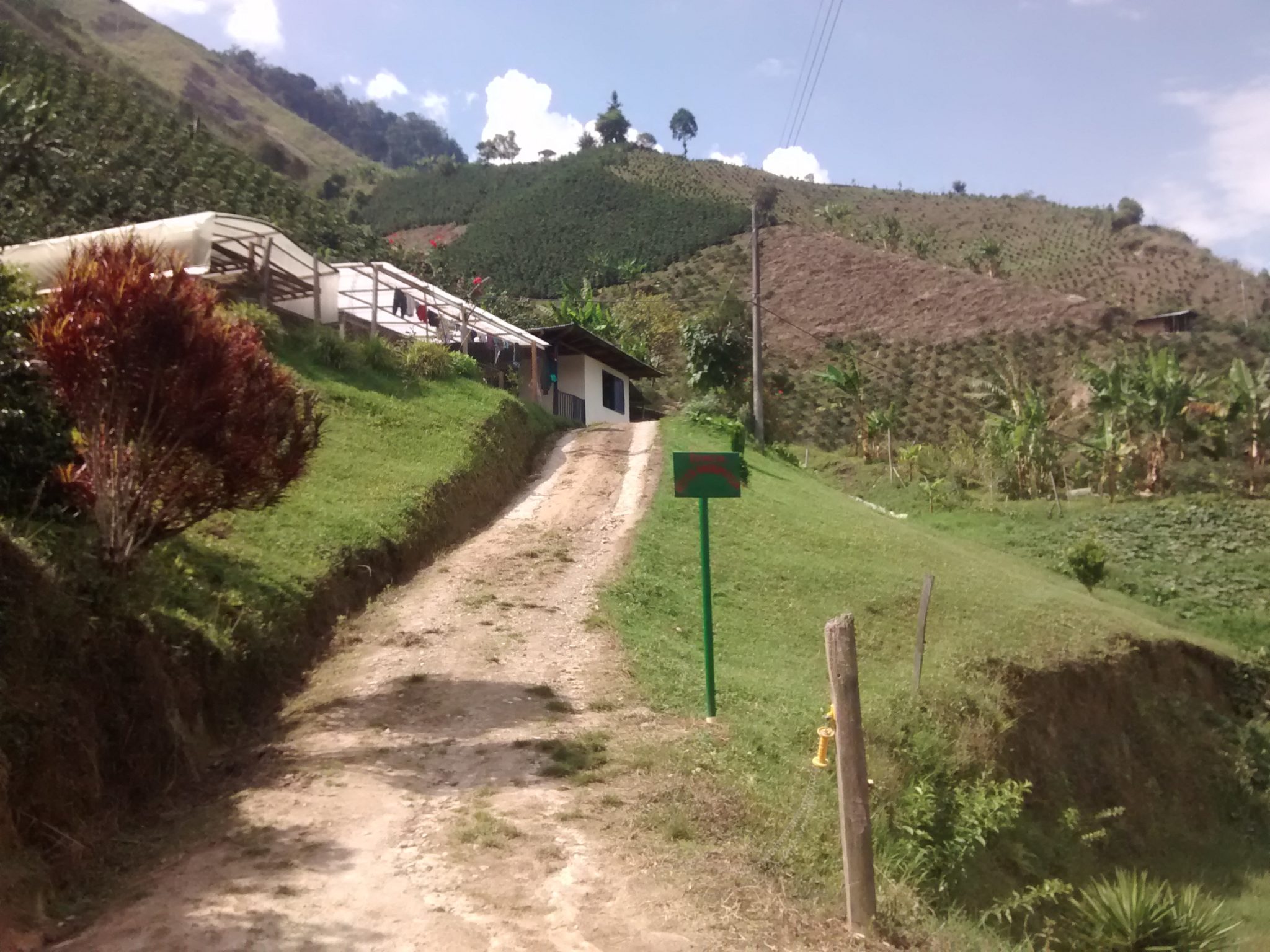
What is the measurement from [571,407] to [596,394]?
164cm

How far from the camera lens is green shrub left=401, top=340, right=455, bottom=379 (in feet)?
70.6

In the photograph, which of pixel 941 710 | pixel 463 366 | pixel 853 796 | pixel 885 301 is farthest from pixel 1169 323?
pixel 853 796

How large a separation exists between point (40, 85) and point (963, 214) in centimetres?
6624

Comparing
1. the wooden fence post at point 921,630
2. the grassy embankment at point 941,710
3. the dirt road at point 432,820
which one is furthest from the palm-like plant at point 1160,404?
the dirt road at point 432,820

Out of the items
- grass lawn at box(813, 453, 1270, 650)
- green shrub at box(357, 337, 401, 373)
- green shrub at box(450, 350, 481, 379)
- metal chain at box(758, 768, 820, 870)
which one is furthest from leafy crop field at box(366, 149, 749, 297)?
metal chain at box(758, 768, 820, 870)

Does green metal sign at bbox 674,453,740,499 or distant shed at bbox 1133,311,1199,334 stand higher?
distant shed at bbox 1133,311,1199,334

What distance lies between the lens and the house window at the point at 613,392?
3359cm

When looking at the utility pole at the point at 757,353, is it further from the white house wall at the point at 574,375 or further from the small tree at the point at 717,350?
the white house wall at the point at 574,375

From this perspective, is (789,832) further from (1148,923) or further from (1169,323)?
(1169,323)

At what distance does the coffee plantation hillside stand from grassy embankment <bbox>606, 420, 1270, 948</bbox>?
579 inches

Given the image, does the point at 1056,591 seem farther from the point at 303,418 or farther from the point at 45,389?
the point at 45,389

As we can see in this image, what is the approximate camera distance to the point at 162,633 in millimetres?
8266

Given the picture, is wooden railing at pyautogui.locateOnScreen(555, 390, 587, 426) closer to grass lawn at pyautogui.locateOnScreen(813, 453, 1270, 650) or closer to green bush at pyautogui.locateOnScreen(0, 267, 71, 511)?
grass lawn at pyautogui.locateOnScreen(813, 453, 1270, 650)

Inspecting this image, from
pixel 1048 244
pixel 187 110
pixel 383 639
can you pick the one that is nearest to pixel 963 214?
pixel 1048 244
